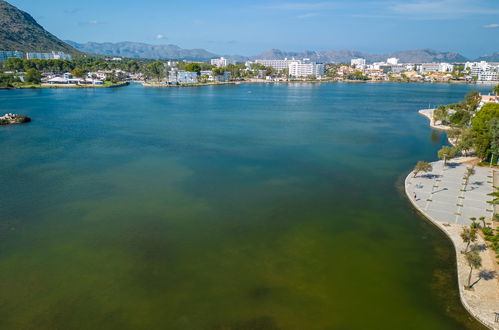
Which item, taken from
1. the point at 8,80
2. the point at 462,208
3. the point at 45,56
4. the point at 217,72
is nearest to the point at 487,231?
the point at 462,208

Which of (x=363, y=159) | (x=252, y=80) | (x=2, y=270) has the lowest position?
(x=2, y=270)

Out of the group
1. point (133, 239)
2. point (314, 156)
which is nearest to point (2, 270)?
point (133, 239)

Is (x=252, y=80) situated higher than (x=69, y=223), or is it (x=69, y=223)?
(x=252, y=80)

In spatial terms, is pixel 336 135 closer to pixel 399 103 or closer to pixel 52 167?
pixel 52 167

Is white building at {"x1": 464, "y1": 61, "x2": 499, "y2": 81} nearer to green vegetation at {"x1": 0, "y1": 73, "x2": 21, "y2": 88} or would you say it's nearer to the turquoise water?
the turquoise water

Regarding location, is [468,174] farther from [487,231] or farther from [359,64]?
[359,64]

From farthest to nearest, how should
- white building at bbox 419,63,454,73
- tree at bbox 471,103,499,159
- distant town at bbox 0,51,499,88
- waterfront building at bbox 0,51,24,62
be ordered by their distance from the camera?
white building at bbox 419,63,454,73, waterfront building at bbox 0,51,24,62, distant town at bbox 0,51,499,88, tree at bbox 471,103,499,159

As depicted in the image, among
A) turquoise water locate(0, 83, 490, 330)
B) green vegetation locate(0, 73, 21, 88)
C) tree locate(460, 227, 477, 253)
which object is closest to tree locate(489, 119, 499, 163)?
turquoise water locate(0, 83, 490, 330)
